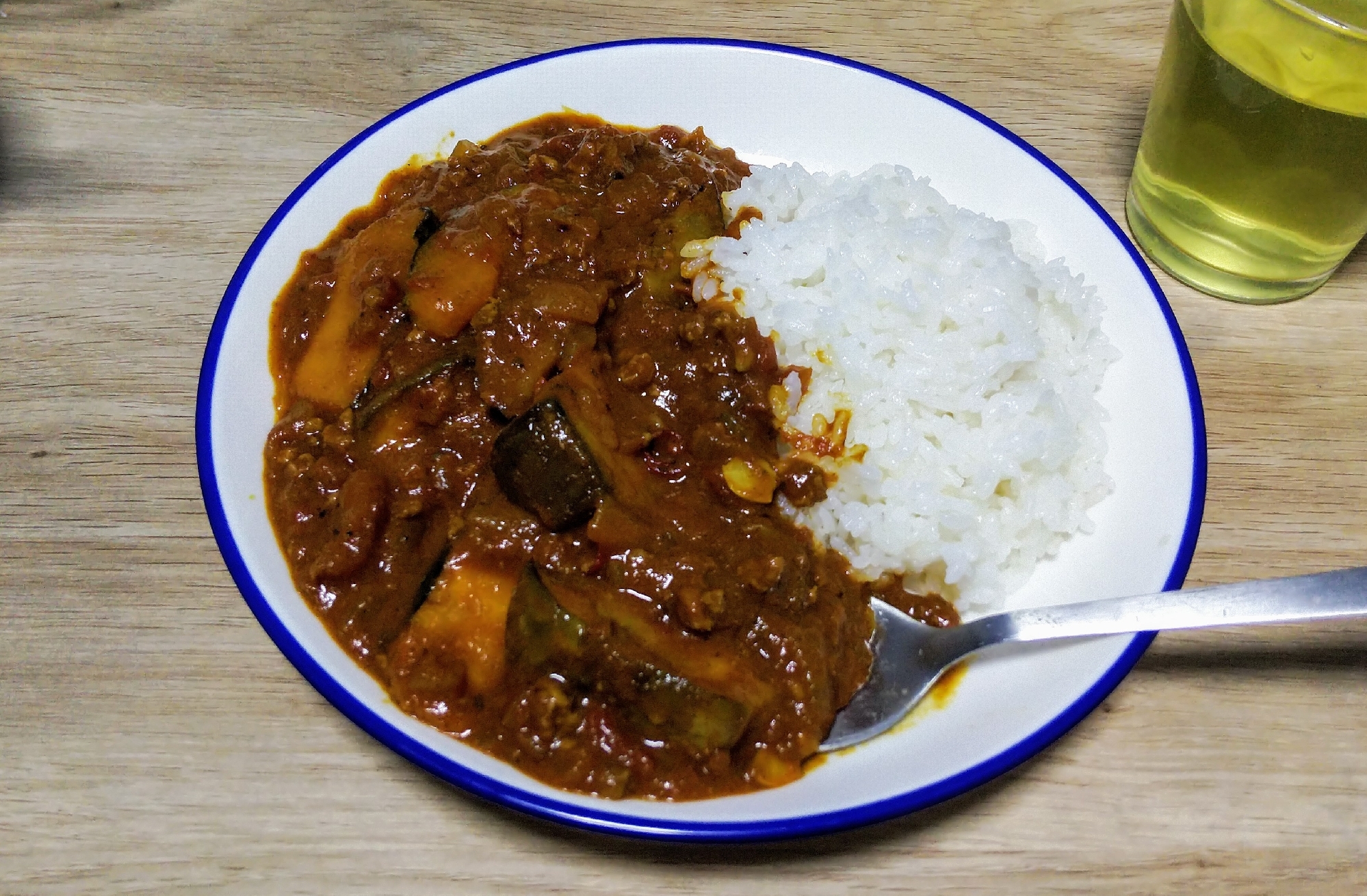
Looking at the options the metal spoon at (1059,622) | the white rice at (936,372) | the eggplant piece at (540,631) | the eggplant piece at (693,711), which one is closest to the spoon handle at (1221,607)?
the metal spoon at (1059,622)

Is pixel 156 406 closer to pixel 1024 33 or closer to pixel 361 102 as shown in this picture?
pixel 361 102

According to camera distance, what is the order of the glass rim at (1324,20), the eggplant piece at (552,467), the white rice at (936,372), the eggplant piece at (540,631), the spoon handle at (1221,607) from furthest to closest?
the white rice at (936,372)
the glass rim at (1324,20)
the eggplant piece at (552,467)
the eggplant piece at (540,631)
the spoon handle at (1221,607)

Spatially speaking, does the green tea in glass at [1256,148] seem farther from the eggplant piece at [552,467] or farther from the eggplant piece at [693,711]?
the eggplant piece at [693,711]

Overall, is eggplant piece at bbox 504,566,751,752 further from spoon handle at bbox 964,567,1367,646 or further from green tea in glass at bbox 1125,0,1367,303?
green tea in glass at bbox 1125,0,1367,303

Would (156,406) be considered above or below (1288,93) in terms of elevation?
below

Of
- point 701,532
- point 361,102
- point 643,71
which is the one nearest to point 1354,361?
point 701,532

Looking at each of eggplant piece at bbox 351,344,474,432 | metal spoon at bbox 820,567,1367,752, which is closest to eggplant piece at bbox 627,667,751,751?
metal spoon at bbox 820,567,1367,752
